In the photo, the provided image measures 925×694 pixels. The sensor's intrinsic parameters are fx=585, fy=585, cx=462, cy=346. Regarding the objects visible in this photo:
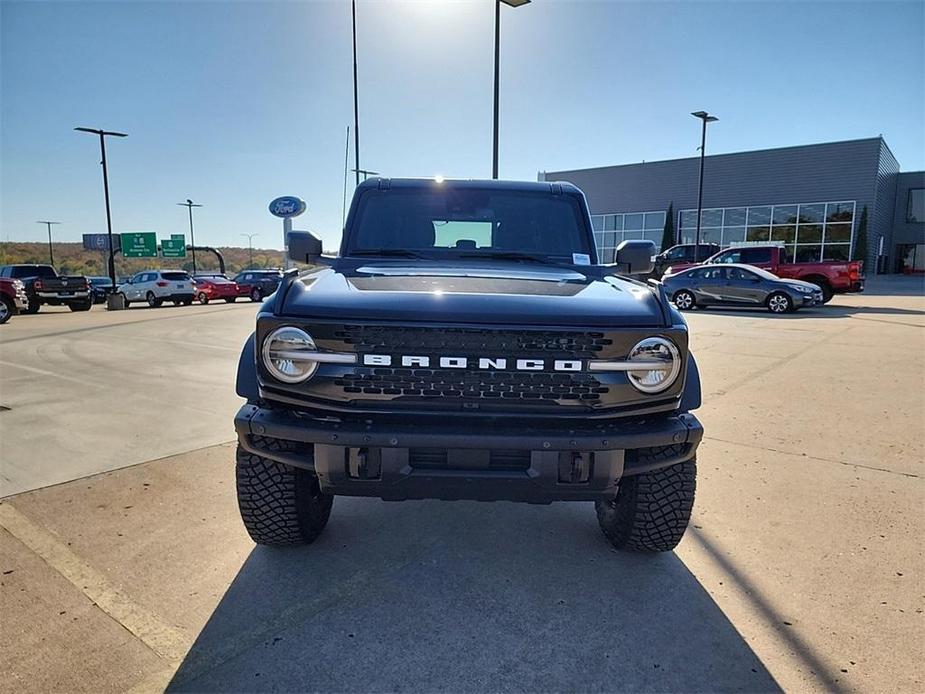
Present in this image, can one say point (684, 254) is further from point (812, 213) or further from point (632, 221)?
point (632, 221)

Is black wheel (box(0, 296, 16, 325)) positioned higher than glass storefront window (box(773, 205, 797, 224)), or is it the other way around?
glass storefront window (box(773, 205, 797, 224))

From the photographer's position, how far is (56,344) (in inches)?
406

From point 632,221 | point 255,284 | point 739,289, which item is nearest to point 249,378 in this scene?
point 739,289

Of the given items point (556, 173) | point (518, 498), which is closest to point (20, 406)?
point (518, 498)

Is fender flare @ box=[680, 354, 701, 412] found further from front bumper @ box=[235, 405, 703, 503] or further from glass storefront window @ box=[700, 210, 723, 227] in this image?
glass storefront window @ box=[700, 210, 723, 227]

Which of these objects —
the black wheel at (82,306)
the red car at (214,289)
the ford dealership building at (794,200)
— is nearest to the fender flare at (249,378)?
the black wheel at (82,306)

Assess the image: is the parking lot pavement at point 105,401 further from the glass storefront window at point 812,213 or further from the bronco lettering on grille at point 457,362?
the glass storefront window at point 812,213

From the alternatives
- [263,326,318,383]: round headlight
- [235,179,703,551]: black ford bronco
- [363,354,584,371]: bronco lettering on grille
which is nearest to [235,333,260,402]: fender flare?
[235,179,703,551]: black ford bronco

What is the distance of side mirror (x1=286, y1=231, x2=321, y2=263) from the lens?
11.8ft

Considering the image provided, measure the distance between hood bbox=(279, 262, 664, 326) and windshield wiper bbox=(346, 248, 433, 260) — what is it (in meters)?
0.64

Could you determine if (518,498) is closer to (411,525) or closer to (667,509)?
(667,509)

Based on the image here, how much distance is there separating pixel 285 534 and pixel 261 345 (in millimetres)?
995

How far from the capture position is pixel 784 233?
34.1m

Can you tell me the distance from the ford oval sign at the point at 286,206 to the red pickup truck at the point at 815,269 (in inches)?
898
